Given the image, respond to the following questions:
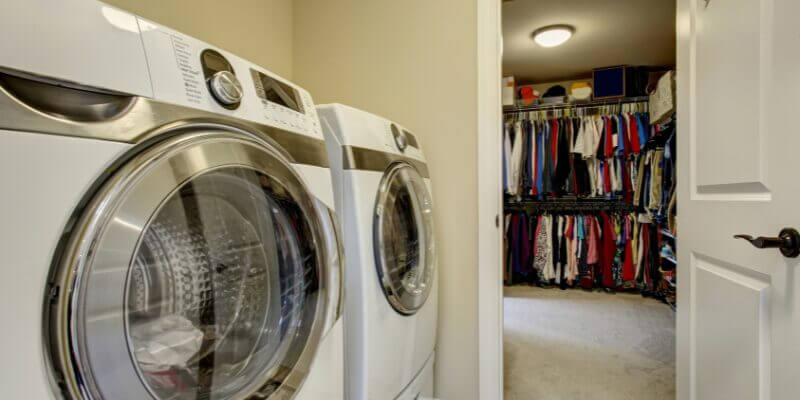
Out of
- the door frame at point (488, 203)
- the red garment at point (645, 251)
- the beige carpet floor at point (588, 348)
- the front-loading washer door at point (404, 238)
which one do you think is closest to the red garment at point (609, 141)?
the red garment at point (645, 251)

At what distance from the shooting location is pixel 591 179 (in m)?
3.39

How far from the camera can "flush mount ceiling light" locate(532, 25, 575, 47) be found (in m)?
2.96

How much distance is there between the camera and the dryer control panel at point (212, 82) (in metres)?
0.50

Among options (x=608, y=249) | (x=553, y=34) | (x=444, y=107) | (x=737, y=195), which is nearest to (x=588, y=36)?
(x=553, y=34)

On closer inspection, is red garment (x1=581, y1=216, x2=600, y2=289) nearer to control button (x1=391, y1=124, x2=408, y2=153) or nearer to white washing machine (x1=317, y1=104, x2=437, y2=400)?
white washing machine (x1=317, y1=104, x2=437, y2=400)

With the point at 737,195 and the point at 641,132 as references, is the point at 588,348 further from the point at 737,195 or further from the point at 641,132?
the point at 641,132

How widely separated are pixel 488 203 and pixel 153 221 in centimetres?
119

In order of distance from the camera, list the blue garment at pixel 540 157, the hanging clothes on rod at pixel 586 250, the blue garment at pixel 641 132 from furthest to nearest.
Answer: the blue garment at pixel 540 157 → the hanging clothes on rod at pixel 586 250 → the blue garment at pixel 641 132

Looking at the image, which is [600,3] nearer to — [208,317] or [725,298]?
[725,298]

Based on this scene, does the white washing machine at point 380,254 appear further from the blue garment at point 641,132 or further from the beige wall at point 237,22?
the blue garment at point 641,132

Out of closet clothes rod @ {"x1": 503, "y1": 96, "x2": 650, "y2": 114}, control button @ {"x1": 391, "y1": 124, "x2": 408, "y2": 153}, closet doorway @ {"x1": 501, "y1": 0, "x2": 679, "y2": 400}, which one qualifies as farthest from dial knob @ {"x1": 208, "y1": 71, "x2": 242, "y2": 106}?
closet clothes rod @ {"x1": 503, "y1": 96, "x2": 650, "y2": 114}

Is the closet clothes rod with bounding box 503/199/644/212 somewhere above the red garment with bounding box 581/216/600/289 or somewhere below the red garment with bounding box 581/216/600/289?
above

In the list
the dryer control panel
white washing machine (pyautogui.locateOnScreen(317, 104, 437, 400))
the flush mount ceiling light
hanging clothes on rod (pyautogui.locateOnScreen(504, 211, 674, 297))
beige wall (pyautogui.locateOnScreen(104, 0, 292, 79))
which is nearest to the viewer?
the dryer control panel

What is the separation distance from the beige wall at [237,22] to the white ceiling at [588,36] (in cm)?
166
